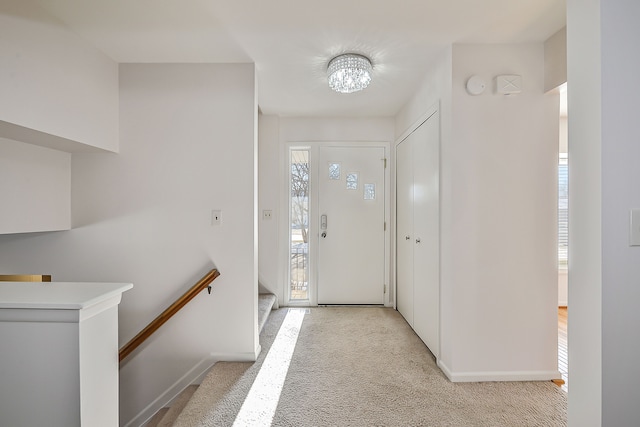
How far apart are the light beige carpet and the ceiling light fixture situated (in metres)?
2.05

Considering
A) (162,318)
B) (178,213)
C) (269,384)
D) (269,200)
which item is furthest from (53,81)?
(269,384)

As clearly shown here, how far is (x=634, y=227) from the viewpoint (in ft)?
3.25

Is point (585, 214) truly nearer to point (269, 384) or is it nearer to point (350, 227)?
point (269, 384)

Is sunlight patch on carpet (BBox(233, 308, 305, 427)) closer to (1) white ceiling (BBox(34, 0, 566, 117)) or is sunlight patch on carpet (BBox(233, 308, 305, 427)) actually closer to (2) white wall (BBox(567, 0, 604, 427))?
(2) white wall (BBox(567, 0, 604, 427))

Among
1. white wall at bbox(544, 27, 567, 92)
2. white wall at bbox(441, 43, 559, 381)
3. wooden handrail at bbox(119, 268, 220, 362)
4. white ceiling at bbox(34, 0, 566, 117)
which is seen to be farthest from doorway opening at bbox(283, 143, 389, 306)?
white wall at bbox(544, 27, 567, 92)

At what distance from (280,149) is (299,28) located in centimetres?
181

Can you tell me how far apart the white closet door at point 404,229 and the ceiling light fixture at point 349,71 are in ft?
3.20

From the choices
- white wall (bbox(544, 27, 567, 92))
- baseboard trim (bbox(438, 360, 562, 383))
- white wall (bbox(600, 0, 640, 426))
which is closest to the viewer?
white wall (bbox(600, 0, 640, 426))

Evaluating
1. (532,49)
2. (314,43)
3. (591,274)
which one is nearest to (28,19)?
(314,43)

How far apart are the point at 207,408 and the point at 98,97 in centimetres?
218

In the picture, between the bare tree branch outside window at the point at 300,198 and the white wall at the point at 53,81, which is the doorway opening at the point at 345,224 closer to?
the bare tree branch outside window at the point at 300,198

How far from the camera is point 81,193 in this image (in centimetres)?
235

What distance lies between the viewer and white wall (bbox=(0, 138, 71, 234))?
1934mm

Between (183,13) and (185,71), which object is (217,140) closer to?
(185,71)
